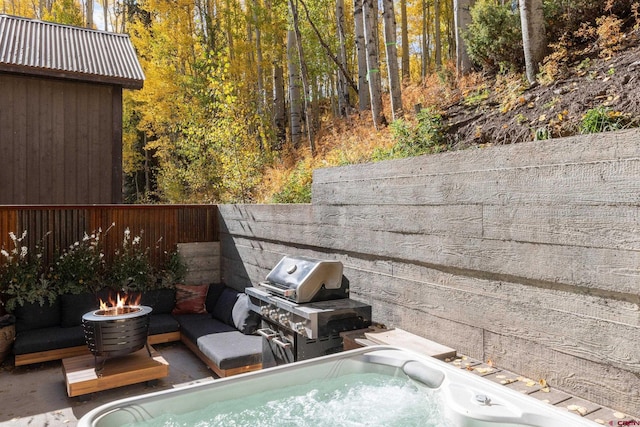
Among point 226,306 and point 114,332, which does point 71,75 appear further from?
point 114,332

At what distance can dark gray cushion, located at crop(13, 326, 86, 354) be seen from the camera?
4465 millimetres

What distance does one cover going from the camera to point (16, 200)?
630 centimetres

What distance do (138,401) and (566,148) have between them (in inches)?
95.5

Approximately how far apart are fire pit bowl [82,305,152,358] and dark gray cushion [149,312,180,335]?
3.64ft

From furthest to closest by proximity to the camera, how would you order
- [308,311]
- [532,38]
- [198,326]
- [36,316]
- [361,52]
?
[361,52] → [532,38] → [198,326] → [36,316] → [308,311]

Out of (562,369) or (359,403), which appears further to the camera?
(359,403)

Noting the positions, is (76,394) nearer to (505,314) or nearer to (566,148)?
(505,314)

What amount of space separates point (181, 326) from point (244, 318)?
3.25ft

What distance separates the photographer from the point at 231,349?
4.20m

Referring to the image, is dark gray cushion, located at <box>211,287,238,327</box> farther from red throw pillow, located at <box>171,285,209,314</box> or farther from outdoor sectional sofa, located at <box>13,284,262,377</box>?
red throw pillow, located at <box>171,285,209,314</box>

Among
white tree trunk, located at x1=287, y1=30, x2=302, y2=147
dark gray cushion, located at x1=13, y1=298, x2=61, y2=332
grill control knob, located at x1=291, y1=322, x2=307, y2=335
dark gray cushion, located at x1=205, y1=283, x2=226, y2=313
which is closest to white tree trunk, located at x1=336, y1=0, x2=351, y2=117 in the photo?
white tree trunk, located at x1=287, y1=30, x2=302, y2=147

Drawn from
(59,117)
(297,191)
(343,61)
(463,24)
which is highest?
(343,61)

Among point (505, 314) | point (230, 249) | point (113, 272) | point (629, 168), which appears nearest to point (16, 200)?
point (113, 272)

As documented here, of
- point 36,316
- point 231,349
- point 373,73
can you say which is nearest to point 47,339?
point 36,316
